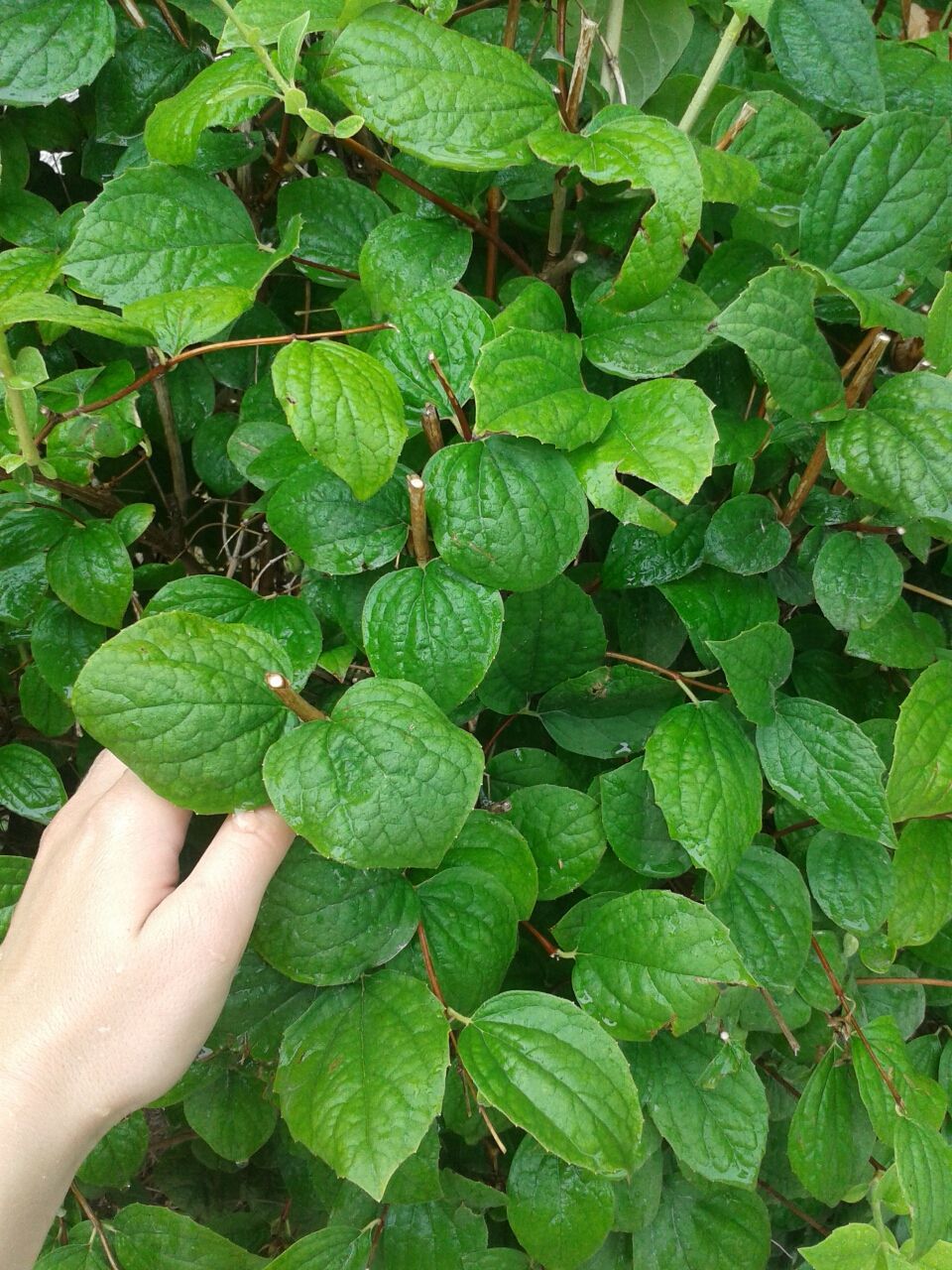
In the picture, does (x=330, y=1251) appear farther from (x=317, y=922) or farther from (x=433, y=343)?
(x=433, y=343)

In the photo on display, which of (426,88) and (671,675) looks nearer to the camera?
(426,88)

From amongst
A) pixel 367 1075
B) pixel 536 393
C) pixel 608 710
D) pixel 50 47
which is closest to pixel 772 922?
pixel 608 710

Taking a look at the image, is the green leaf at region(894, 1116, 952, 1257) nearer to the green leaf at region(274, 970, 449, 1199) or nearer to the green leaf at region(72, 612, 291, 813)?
the green leaf at region(274, 970, 449, 1199)

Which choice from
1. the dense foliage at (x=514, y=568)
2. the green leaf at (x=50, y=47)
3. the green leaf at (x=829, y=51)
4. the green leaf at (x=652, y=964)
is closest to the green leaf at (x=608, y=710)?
the dense foliage at (x=514, y=568)

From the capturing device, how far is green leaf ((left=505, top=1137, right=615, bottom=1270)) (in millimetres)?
691

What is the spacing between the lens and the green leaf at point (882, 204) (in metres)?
0.59

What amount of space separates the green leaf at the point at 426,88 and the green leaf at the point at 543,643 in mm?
287

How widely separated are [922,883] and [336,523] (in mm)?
555

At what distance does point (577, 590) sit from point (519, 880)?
0.21 m

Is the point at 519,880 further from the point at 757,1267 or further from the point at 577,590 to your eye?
the point at 757,1267

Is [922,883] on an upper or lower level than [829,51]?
lower

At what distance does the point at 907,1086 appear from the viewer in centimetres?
75

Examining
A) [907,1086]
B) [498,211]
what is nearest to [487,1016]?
[907,1086]

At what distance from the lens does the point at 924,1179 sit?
71 centimetres
